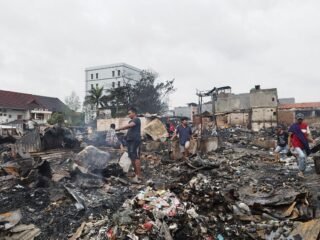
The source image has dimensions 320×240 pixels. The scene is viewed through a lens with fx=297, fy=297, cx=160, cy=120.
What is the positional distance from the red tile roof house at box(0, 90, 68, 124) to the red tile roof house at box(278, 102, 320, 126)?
29008 mm

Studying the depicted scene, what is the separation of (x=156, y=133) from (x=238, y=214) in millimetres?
11483

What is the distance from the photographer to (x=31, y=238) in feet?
12.0

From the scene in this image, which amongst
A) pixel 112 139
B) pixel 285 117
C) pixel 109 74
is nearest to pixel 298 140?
pixel 112 139

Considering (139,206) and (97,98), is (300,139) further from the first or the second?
(97,98)

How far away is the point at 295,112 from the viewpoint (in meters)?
30.8

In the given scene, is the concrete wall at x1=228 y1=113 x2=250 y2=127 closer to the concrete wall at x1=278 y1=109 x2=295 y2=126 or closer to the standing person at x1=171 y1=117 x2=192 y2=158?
the concrete wall at x1=278 y1=109 x2=295 y2=126

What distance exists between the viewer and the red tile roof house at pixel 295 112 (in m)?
31.0

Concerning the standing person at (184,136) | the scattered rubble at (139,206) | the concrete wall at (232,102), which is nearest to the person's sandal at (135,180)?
the scattered rubble at (139,206)

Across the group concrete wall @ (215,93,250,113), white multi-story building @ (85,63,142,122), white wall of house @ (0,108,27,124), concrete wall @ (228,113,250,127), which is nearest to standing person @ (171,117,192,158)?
concrete wall @ (228,113,250,127)

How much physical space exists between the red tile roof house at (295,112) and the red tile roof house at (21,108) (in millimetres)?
29008

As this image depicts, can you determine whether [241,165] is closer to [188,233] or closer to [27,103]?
[188,233]

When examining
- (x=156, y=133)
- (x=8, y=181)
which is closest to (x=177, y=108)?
(x=156, y=133)

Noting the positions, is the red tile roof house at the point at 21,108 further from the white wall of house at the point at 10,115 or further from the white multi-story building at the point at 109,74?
the white multi-story building at the point at 109,74

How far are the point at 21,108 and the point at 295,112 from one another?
3286 cm
